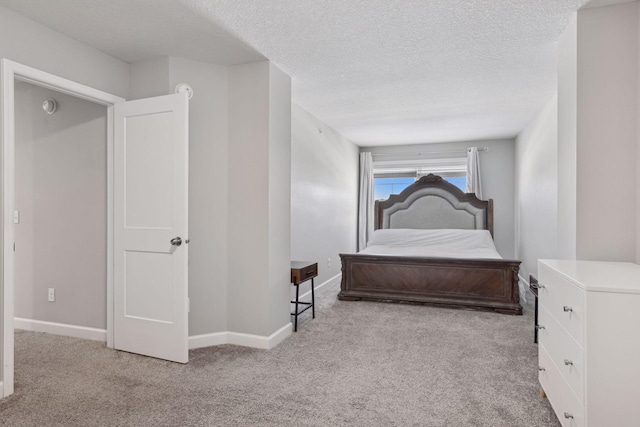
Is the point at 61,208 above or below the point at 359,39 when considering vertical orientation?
below

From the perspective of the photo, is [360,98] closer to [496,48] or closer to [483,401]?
[496,48]

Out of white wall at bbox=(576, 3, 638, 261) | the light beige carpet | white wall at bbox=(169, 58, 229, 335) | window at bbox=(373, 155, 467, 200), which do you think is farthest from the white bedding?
white wall at bbox=(576, 3, 638, 261)

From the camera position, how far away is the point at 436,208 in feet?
19.7

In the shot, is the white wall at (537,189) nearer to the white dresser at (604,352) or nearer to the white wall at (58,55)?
the white dresser at (604,352)

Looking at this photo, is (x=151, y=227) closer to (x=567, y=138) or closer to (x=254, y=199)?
(x=254, y=199)

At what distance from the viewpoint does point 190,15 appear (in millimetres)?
2354

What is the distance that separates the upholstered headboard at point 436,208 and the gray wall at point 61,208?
13.9 ft

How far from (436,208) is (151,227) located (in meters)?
4.47

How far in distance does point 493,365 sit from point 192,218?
2.50m

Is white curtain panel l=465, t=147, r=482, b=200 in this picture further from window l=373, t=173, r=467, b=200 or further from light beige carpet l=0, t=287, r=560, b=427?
light beige carpet l=0, t=287, r=560, b=427

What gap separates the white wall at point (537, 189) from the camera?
3.92 m

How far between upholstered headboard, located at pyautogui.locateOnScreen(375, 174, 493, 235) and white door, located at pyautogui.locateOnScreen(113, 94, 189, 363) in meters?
4.08

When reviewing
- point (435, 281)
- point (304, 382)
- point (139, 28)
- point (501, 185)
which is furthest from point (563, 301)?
point (501, 185)

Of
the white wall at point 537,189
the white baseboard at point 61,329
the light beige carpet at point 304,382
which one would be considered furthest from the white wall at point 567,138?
the white baseboard at point 61,329
